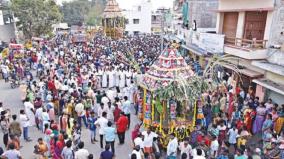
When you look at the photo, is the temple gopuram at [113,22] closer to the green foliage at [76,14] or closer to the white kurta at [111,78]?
the white kurta at [111,78]

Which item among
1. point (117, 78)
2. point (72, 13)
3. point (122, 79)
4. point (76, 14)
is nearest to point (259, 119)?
point (122, 79)

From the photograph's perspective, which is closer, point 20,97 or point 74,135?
point 74,135

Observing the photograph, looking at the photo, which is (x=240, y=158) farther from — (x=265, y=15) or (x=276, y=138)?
(x=265, y=15)

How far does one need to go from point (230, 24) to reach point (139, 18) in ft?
111

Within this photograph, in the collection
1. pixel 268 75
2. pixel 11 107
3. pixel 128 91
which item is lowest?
pixel 11 107

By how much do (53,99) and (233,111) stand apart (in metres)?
6.59

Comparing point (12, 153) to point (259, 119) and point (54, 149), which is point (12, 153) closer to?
point (54, 149)

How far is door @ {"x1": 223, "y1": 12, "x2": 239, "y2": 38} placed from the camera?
15.5 meters

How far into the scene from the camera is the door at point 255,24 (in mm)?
13391

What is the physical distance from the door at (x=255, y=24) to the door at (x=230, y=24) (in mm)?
1121

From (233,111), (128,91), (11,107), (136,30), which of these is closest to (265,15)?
(233,111)

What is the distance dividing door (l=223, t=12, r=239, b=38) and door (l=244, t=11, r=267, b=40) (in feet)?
3.68

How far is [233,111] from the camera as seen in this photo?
410 inches

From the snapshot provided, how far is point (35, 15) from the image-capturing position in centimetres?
3139
